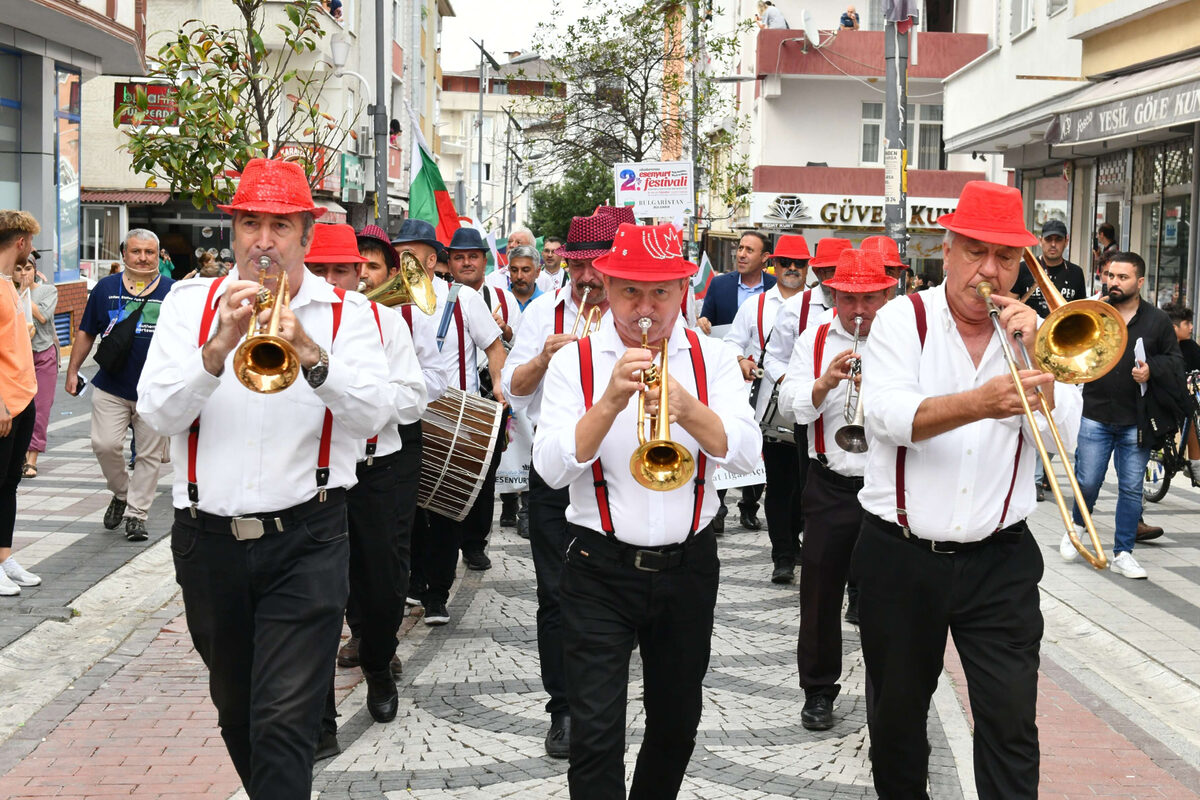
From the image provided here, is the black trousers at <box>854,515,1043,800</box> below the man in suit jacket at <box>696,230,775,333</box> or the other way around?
below

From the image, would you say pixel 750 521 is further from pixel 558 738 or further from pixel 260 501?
pixel 260 501

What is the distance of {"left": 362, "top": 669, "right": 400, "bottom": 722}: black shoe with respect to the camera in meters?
6.37

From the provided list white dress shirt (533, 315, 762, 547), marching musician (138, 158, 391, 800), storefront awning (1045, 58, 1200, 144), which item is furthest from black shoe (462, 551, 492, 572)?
storefront awning (1045, 58, 1200, 144)

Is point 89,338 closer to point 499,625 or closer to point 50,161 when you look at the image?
point 499,625

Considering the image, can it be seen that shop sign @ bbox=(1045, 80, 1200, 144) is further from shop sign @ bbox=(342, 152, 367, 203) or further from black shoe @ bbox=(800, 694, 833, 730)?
shop sign @ bbox=(342, 152, 367, 203)

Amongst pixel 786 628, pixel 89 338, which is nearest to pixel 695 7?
pixel 89 338

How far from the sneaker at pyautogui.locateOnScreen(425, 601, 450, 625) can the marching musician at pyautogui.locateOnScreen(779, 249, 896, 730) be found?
93.1 inches

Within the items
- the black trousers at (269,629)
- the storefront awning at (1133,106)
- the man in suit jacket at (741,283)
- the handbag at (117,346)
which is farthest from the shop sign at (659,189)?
the black trousers at (269,629)

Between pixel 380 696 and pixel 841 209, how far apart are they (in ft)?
108

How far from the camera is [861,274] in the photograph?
6766 mm

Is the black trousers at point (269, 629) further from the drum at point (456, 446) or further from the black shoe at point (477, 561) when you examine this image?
the black shoe at point (477, 561)

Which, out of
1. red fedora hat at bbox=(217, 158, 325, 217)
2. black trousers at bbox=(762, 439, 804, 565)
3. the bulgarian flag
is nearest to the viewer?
red fedora hat at bbox=(217, 158, 325, 217)

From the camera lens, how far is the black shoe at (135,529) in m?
10.0

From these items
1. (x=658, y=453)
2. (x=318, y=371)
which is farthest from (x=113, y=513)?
(x=658, y=453)
